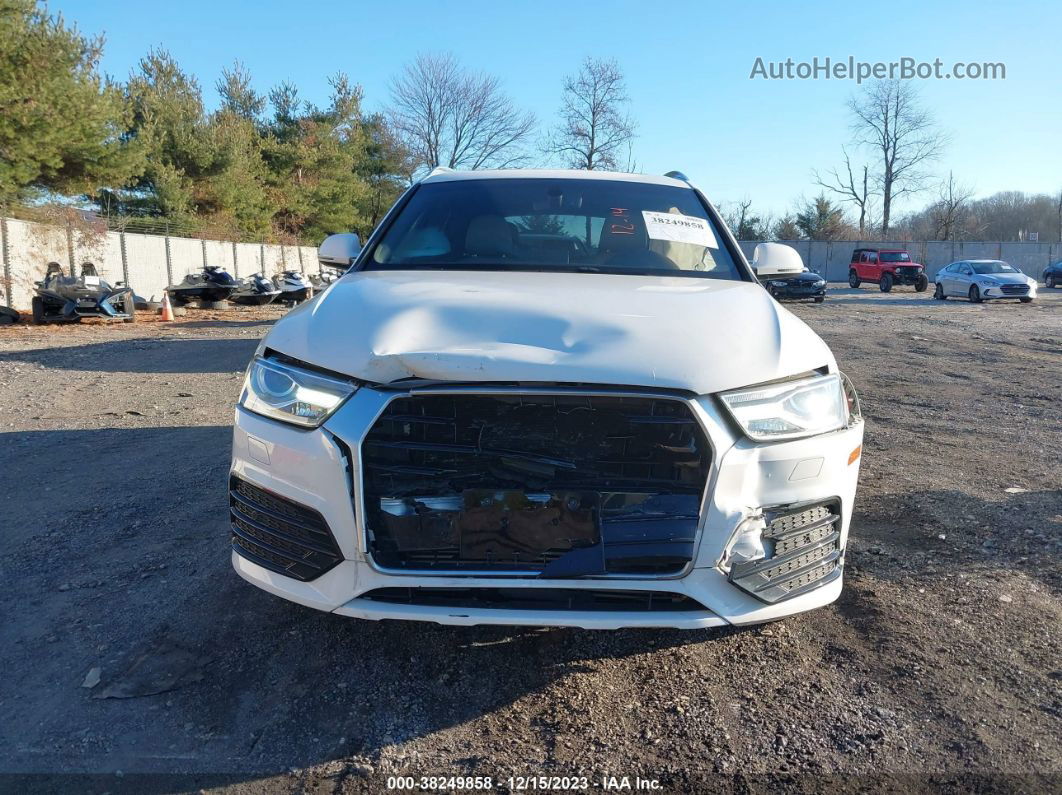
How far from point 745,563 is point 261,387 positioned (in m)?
Result: 1.61

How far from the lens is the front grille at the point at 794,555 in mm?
2273

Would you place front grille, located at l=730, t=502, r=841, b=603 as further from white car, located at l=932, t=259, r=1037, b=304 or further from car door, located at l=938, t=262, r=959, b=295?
car door, located at l=938, t=262, r=959, b=295

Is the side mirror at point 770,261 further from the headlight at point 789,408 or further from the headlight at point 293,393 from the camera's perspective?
the headlight at point 293,393

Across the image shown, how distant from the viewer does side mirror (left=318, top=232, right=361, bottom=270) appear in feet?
12.8

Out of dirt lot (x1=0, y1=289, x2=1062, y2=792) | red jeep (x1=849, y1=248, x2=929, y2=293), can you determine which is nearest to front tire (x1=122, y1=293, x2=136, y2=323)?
dirt lot (x1=0, y1=289, x2=1062, y2=792)

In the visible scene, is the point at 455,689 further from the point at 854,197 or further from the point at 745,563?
the point at 854,197

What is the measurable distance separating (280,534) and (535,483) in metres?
0.82

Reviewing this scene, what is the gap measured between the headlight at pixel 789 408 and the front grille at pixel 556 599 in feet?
1.79

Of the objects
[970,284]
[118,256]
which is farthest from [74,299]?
[970,284]

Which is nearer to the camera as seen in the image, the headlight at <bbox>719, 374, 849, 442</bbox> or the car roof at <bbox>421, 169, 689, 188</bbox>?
the headlight at <bbox>719, 374, 849, 442</bbox>

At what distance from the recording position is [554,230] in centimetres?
370

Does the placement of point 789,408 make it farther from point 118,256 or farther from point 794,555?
point 118,256

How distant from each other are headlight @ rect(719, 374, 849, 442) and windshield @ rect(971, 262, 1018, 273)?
1178 inches

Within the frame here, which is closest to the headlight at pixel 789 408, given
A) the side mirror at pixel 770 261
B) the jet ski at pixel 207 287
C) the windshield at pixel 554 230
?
the windshield at pixel 554 230
